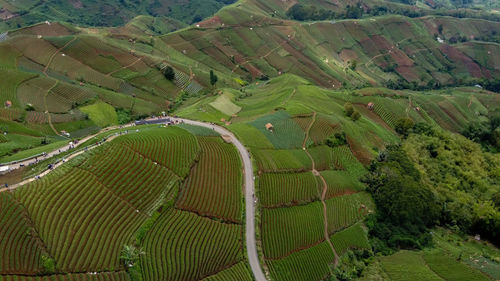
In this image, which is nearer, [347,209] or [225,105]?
[347,209]

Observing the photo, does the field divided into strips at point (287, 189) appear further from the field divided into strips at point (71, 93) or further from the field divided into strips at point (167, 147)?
the field divided into strips at point (71, 93)

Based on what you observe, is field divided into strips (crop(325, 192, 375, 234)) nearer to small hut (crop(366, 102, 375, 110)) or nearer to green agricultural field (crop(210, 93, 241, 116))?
green agricultural field (crop(210, 93, 241, 116))

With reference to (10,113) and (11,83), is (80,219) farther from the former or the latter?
(11,83)

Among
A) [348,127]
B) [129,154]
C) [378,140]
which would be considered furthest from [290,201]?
[378,140]

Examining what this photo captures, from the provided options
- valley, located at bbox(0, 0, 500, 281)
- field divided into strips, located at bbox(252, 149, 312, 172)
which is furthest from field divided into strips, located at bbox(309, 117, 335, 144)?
field divided into strips, located at bbox(252, 149, 312, 172)

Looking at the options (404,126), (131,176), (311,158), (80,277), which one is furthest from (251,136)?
(404,126)

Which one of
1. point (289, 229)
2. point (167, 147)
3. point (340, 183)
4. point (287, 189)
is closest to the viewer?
point (289, 229)

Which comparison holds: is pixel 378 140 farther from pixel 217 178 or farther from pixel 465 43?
pixel 465 43
